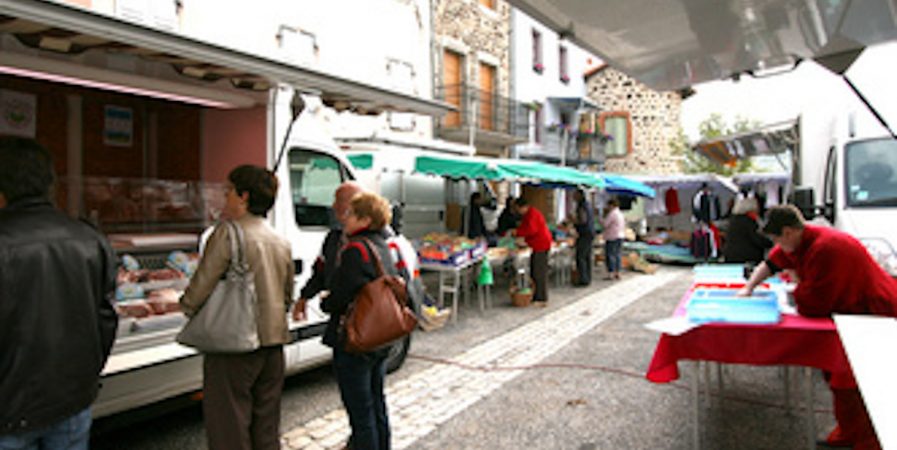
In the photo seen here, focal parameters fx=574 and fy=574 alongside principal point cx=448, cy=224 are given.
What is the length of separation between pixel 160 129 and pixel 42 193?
3630mm

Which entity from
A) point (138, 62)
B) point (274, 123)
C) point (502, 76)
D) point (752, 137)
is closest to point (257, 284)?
point (274, 123)

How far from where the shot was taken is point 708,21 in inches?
102

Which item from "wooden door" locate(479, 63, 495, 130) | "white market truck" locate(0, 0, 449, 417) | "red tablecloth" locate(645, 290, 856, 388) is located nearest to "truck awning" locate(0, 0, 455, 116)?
"white market truck" locate(0, 0, 449, 417)

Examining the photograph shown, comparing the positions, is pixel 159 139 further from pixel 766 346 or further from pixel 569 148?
pixel 569 148

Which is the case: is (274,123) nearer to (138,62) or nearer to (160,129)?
(138,62)

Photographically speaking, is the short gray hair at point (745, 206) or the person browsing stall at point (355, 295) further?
the short gray hair at point (745, 206)

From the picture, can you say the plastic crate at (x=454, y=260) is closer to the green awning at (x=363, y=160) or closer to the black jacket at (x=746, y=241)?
the green awning at (x=363, y=160)

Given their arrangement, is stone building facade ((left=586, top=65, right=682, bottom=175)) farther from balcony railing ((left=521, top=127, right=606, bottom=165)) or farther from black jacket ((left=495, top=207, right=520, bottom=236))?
black jacket ((left=495, top=207, right=520, bottom=236))

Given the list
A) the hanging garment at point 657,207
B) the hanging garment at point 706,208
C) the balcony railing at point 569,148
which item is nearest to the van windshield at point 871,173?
the hanging garment at point 706,208

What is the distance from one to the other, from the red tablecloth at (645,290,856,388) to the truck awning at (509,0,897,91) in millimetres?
1450

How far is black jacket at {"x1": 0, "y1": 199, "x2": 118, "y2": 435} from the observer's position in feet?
6.50

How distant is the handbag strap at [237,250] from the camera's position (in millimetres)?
2807

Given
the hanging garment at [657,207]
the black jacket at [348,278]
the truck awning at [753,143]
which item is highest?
the truck awning at [753,143]

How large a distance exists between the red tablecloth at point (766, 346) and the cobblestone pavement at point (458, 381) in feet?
5.90
